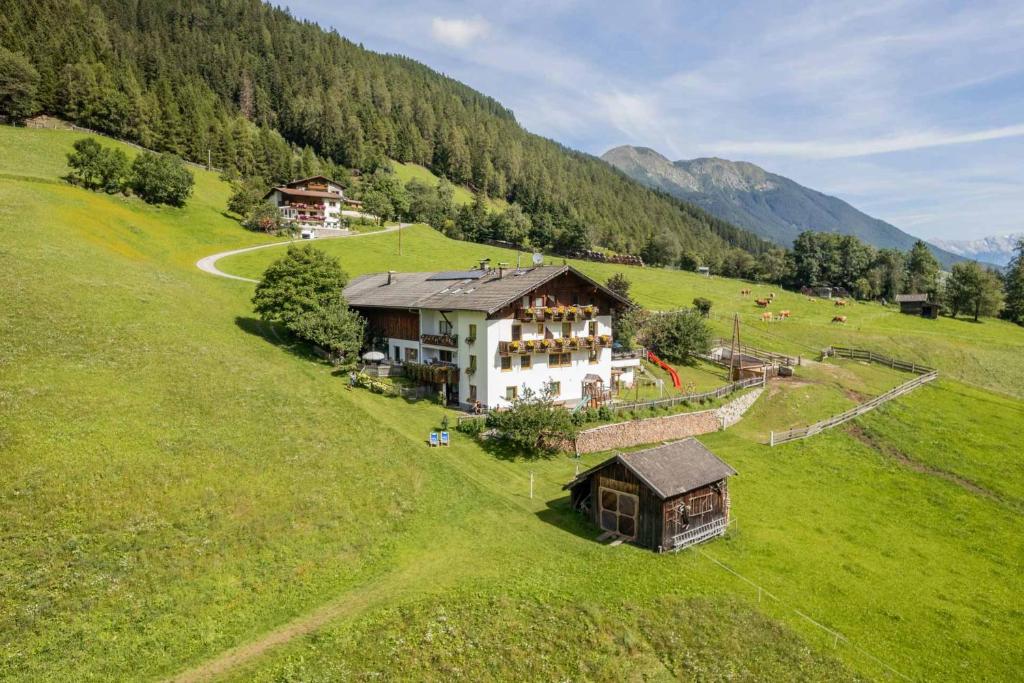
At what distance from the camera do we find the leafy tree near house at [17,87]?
91.6 metres

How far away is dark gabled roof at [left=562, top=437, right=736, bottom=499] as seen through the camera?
85.9ft

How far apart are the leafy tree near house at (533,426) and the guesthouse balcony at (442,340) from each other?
802 cm

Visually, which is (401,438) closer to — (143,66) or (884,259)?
(884,259)

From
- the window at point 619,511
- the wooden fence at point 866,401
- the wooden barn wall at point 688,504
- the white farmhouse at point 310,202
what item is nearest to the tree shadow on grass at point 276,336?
the window at point 619,511

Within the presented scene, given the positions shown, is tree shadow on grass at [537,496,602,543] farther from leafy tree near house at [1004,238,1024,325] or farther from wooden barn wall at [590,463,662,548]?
leafy tree near house at [1004,238,1024,325]

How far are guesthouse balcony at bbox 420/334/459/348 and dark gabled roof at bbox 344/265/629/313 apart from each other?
240 cm

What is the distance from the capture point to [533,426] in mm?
35250

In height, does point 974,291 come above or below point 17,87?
below

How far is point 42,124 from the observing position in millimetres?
98812

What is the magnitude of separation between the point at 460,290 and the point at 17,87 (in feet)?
318

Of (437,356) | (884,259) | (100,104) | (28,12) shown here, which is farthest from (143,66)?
(884,259)

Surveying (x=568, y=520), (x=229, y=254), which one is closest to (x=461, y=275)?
(x=568, y=520)

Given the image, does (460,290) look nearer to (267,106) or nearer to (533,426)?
(533,426)

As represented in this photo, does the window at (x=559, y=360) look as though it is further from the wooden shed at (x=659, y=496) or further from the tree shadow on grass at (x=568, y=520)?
the wooden shed at (x=659, y=496)
